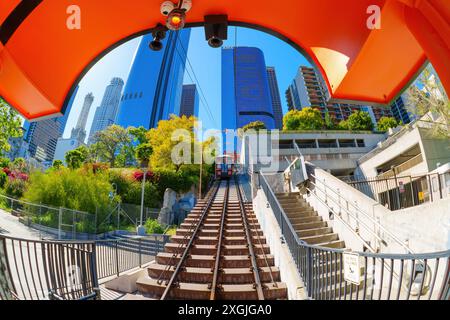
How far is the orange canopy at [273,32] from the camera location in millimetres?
2473

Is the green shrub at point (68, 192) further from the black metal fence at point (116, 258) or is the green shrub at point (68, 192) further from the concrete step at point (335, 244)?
the concrete step at point (335, 244)

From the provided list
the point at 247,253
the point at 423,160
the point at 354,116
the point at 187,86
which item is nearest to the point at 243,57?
the point at 187,86


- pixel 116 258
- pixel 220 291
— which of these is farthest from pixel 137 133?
pixel 220 291

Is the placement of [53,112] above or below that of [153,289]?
above

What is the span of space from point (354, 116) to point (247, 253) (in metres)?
45.7

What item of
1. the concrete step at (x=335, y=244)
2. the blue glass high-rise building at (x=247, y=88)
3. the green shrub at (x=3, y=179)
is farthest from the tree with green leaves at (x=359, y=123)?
the blue glass high-rise building at (x=247, y=88)

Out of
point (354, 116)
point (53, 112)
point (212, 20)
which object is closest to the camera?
point (212, 20)

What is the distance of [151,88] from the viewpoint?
105938mm

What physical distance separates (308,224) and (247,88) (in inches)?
4935

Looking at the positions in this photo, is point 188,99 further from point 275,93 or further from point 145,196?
point 145,196

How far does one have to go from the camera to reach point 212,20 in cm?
317

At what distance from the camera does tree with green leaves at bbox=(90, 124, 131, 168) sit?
35.7 meters

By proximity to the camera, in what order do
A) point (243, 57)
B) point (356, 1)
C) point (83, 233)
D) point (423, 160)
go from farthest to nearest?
1. point (243, 57)
2. point (423, 160)
3. point (83, 233)
4. point (356, 1)

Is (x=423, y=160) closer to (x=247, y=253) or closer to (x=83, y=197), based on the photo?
(x=247, y=253)
